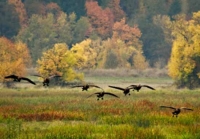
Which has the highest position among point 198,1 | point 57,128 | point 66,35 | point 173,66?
point 198,1

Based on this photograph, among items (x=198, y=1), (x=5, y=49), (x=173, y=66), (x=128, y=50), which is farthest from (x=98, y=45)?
(x=173, y=66)

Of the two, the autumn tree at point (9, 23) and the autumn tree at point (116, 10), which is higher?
the autumn tree at point (116, 10)

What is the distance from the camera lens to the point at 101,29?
15550cm

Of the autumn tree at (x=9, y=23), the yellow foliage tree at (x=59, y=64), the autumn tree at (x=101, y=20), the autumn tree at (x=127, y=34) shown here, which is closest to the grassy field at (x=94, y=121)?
the yellow foliage tree at (x=59, y=64)

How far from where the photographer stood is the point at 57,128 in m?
37.4

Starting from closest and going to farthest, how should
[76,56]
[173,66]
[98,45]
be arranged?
[173,66]
[76,56]
[98,45]

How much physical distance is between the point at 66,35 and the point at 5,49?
42.3 metres

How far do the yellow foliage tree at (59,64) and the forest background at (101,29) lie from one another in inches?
429

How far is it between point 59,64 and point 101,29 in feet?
209

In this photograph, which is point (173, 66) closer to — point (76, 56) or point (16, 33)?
point (76, 56)

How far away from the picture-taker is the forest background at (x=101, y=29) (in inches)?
5241

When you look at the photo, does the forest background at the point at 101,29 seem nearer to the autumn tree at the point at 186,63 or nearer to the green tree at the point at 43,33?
the green tree at the point at 43,33

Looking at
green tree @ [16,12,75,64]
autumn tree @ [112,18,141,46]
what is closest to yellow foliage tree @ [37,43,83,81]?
green tree @ [16,12,75,64]

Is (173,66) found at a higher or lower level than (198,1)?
lower
